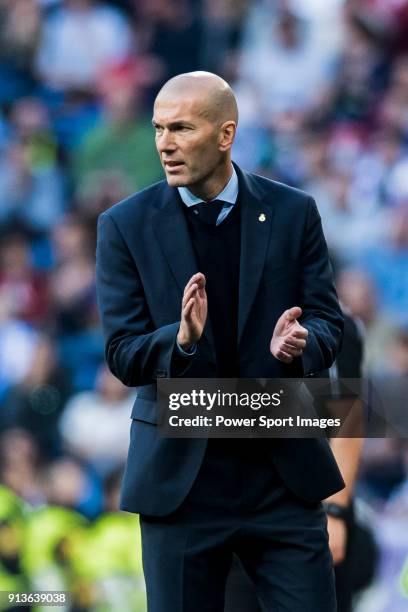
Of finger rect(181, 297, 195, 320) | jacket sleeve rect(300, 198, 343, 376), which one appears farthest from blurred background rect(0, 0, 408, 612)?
finger rect(181, 297, 195, 320)

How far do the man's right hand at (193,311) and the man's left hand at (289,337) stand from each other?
180mm

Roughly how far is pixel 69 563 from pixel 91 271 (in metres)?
1.68

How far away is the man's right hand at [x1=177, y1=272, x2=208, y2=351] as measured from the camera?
296cm

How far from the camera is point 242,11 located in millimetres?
7996

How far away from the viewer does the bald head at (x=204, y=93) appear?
10.4ft

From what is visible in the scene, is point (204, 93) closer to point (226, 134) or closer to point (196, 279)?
point (226, 134)

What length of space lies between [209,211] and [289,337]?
45 cm

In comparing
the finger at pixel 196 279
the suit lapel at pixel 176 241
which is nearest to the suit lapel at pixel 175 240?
the suit lapel at pixel 176 241

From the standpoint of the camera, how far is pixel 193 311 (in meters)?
2.96

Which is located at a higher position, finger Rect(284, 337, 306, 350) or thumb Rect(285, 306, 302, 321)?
thumb Rect(285, 306, 302, 321)

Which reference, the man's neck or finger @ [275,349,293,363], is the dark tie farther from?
finger @ [275,349,293,363]

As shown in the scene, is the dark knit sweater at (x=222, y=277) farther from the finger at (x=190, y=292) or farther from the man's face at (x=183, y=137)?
the finger at (x=190, y=292)

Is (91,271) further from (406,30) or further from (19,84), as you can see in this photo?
(406,30)

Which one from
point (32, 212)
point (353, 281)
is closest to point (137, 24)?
point (32, 212)
